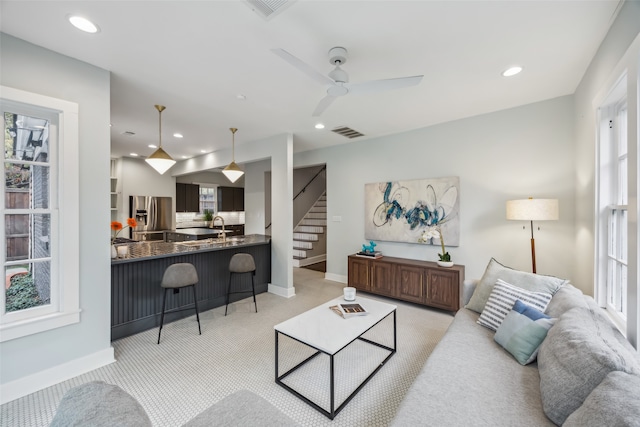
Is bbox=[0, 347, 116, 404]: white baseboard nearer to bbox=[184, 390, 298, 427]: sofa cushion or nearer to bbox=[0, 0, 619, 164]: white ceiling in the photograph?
bbox=[184, 390, 298, 427]: sofa cushion

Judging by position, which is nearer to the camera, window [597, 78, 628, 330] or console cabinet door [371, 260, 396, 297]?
window [597, 78, 628, 330]

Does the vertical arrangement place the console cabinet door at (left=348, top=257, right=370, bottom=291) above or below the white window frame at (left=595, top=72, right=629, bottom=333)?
below

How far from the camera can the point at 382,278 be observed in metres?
4.28

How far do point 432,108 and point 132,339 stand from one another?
458cm

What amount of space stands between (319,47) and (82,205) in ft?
8.01

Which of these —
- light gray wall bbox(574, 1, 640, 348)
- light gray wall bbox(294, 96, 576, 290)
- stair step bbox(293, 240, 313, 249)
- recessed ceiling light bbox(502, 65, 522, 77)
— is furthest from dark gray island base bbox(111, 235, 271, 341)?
light gray wall bbox(574, 1, 640, 348)

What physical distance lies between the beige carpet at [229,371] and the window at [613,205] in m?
1.54

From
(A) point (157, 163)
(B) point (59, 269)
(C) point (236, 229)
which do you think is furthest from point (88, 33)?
(C) point (236, 229)

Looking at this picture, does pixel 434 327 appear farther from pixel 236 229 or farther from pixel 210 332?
pixel 236 229

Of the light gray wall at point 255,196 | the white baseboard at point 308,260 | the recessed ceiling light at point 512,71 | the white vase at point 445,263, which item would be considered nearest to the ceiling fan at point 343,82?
the recessed ceiling light at point 512,71

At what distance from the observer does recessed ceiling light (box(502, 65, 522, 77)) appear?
2.54 m

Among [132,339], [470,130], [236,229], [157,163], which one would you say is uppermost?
[470,130]

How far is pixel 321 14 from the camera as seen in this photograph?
1.84 metres

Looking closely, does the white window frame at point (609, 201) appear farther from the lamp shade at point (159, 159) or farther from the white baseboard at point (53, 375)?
the lamp shade at point (159, 159)
